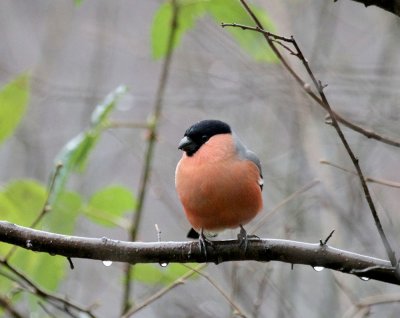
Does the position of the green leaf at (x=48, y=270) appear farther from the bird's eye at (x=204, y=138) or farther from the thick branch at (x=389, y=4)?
the thick branch at (x=389, y=4)

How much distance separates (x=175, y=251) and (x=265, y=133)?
2524mm

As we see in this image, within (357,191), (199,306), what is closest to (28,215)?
(199,306)

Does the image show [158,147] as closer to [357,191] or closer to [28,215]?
[357,191]

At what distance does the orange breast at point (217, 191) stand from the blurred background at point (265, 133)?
854 millimetres

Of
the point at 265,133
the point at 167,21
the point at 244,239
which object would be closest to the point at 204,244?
the point at 244,239

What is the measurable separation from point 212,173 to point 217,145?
0.60 ft

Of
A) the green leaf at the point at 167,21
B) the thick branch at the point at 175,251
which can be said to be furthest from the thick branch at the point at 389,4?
the green leaf at the point at 167,21

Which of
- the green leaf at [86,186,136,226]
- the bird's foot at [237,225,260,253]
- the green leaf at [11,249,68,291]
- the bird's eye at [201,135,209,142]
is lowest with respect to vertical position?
the green leaf at [11,249,68,291]

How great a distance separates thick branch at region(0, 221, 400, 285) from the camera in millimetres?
1797

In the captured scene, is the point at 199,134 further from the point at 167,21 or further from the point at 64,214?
the point at 64,214

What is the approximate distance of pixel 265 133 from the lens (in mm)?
4406

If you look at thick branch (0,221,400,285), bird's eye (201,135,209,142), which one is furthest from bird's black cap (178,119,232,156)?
thick branch (0,221,400,285)

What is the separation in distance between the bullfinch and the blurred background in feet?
2.68

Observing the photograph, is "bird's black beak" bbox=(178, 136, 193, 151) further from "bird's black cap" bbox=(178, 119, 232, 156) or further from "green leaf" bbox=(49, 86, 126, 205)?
"green leaf" bbox=(49, 86, 126, 205)
